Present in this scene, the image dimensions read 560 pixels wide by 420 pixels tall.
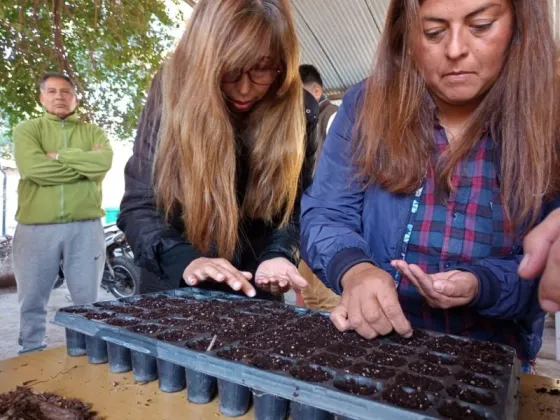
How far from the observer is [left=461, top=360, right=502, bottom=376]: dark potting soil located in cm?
88

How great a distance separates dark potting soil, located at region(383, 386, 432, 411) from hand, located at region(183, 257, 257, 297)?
0.63 meters

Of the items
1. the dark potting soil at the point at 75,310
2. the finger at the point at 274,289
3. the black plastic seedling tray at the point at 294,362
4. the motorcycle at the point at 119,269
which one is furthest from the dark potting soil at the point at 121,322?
the motorcycle at the point at 119,269

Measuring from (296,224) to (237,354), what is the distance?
0.76 m

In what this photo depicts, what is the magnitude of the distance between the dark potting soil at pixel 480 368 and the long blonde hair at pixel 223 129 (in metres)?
0.76

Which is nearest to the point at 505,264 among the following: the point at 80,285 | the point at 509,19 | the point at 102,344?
the point at 509,19

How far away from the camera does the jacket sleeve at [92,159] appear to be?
2977 millimetres

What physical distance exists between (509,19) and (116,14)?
10.00 ft

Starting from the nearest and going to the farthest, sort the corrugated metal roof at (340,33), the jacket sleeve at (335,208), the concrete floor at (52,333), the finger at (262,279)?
the jacket sleeve at (335,208) < the finger at (262,279) < the concrete floor at (52,333) < the corrugated metal roof at (340,33)

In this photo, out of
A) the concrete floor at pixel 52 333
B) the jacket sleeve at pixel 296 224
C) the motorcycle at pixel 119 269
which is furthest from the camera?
the motorcycle at pixel 119 269

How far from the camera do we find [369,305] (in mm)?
976

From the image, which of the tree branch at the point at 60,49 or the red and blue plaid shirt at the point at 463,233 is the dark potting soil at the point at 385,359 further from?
the tree branch at the point at 60,49

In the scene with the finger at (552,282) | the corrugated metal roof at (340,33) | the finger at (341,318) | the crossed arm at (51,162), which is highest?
the corrugated metal roof at (340,33)

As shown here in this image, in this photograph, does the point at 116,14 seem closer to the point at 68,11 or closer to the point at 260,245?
the point at 68,11

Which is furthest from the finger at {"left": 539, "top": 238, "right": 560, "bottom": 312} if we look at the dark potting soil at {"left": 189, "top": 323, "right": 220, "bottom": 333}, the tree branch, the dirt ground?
the tree branch
